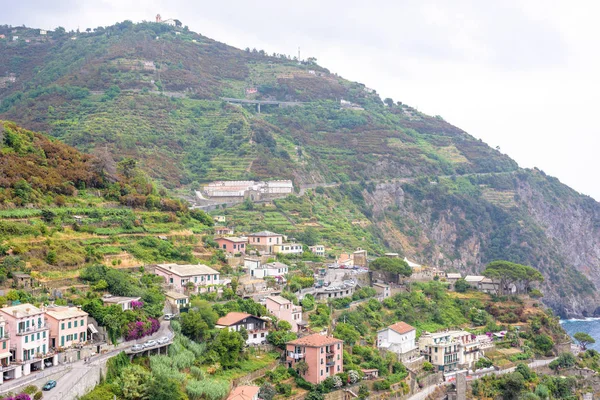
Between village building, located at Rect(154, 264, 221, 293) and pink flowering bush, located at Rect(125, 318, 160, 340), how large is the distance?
6.90 meters

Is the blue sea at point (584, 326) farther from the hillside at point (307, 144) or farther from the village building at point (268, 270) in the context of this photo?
the village building at point (268, 270)

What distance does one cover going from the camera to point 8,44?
156 meters

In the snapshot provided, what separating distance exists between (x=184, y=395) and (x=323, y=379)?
34.4ft

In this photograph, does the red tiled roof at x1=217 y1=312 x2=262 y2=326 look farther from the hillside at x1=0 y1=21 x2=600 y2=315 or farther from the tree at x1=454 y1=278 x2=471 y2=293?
the hillside at x1=0 y1=21 x2=600 y2=315

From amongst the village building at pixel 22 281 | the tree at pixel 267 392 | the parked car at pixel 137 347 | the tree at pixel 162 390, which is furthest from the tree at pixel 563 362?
the village building at pixel 22 281

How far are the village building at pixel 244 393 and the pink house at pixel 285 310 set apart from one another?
32.4 ft

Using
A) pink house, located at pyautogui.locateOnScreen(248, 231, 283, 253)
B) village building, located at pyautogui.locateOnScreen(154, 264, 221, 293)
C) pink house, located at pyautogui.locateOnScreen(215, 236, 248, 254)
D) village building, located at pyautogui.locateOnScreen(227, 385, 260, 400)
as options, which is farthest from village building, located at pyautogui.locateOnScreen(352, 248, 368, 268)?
village building, located at pyautogui.locateOnScreen(227, 385, 260, 400)

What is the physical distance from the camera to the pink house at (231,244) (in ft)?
199

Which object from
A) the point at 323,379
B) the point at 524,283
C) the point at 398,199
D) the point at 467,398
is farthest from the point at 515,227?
the point at 323,379

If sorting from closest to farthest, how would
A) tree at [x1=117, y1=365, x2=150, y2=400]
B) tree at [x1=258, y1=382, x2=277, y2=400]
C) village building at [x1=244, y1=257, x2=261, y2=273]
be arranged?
Result: tree at [x1=117, y1=365, x2=150, y2=400] → tree at [x1=258, y1=382, x2=277, y2=400] → village building at [x1=244, y1=257, x2=261, y2=273]

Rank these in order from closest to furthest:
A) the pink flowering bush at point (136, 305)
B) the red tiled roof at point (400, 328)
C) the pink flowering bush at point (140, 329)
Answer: the pink flowering bush at point (140, 329) → the pink flowering bush at point (136, 305) → the red tiled roof at point (400, 328)

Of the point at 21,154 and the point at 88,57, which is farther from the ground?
the point at 88,57

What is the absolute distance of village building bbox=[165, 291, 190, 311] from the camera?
151 ft

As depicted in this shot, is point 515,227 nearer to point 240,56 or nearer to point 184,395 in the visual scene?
point 240,56
